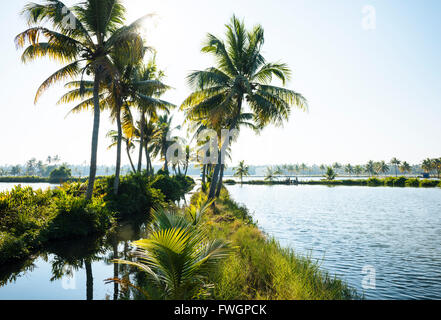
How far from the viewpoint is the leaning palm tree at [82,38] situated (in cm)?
1091

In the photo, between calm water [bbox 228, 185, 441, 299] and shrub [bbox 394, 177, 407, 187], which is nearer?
calm water [bbox 228, 185, 441, 299]

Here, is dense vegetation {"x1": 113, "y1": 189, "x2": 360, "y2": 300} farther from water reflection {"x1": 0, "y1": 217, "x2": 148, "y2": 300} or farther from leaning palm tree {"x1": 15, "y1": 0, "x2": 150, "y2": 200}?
leaning palm tree {"x1": 15, "y1": 0, "x2": 150, "y2": 200}

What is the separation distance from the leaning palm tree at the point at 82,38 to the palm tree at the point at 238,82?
4.65 metres

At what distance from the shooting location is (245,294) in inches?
176

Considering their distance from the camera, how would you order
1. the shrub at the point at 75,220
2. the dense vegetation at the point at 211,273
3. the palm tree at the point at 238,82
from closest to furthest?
the dense vegetation at the point at 211,273
the shrub at the point at 75,220
the palm tree at the point at 238,82

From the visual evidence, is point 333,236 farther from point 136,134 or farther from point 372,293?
point 136,134

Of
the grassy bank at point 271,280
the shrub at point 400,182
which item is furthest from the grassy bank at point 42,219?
the shrub at point 400,182

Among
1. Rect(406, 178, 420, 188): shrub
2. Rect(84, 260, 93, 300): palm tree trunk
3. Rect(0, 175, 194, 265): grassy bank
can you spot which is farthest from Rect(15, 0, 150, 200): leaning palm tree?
Rect(406, 178, 420, 188): shrub

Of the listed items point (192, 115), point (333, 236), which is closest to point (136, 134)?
point (192, 115)

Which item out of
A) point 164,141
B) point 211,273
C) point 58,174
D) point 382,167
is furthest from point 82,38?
point 382,167

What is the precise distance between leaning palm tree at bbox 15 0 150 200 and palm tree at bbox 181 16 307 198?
15.2 feet

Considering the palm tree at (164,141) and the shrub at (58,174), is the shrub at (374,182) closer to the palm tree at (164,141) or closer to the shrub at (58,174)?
the palm tree at (164,141)

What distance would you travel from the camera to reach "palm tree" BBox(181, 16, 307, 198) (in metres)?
15.3
